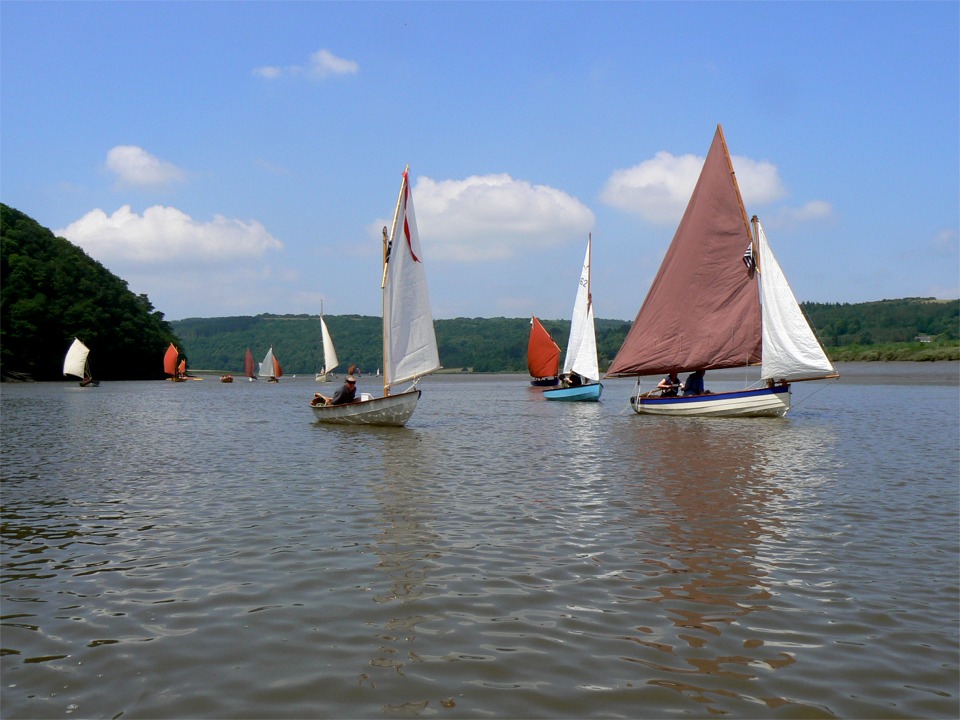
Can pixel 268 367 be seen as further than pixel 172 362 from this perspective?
Yes

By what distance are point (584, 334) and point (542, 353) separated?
2226cm

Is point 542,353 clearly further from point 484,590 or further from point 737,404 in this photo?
point 484,590

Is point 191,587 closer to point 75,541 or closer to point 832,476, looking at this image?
point 75,541

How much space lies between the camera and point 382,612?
7.50m

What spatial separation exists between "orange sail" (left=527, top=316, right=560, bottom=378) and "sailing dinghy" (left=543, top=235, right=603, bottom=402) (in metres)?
16.1

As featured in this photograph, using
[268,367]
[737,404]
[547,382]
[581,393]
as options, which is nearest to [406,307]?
[737,404]

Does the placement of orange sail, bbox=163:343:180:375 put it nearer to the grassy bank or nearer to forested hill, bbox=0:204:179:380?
forested hill, bbox=0:204:179:380

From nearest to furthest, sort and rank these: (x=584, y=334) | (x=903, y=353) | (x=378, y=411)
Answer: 1. (x=378, y=411)
2. (x=584, y=334)
3. (x=903, y=353)

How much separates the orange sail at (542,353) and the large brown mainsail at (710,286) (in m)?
33.4

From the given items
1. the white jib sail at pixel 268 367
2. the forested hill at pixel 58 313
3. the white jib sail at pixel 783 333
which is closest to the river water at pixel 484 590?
the white jib sail at pixel 783 333

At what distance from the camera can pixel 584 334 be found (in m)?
48.3

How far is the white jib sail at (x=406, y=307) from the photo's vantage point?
28.8 meters

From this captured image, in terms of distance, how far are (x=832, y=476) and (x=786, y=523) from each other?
18.0 feet

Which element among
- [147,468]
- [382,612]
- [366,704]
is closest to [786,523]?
[382,612]
